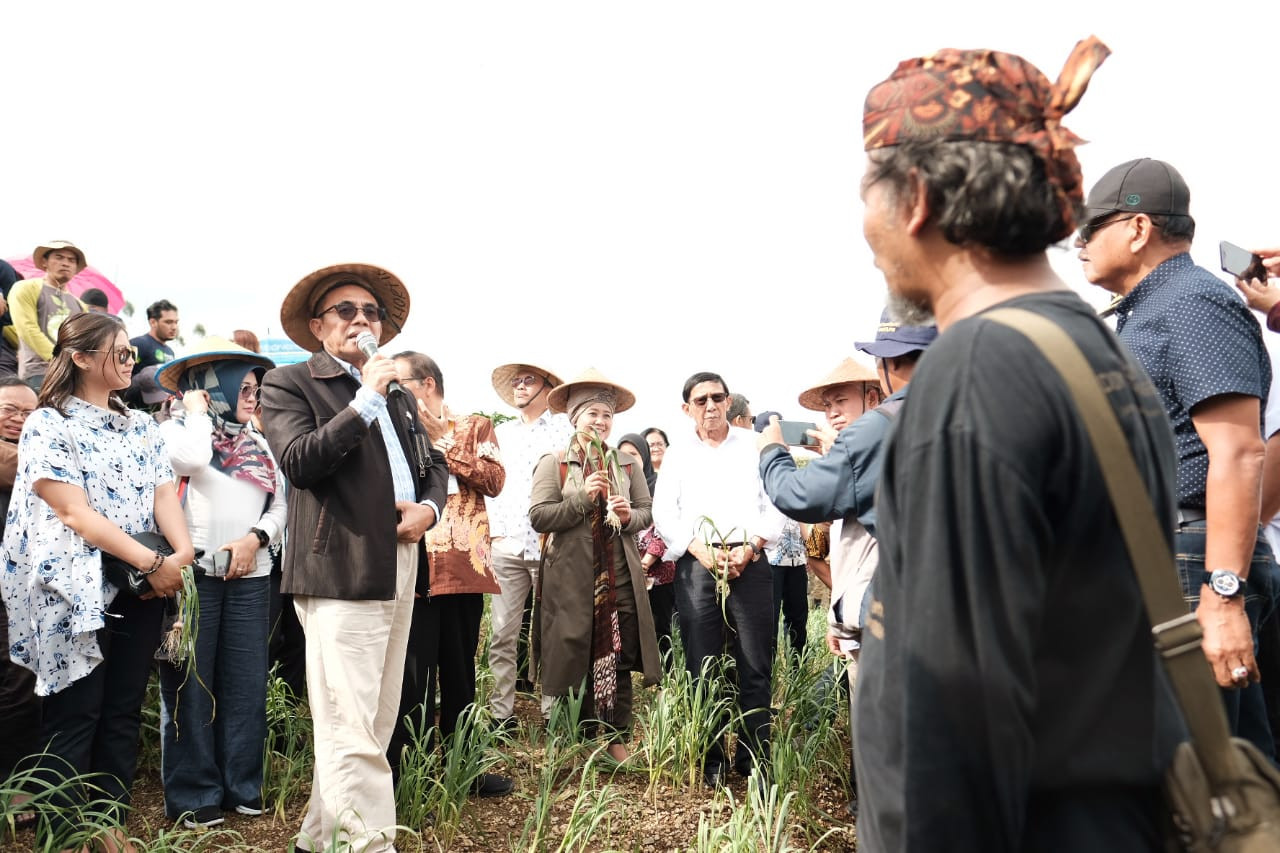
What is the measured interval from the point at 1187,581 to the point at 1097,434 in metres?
1.71

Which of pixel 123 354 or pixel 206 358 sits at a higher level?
pixel 206 358

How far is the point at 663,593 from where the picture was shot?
7.17m

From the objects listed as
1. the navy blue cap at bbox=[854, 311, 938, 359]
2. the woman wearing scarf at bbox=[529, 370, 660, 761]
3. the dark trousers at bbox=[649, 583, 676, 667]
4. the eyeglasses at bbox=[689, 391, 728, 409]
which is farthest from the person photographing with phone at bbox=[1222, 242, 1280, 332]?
the dark trousers at bbox=[649, 583, 676, 667]

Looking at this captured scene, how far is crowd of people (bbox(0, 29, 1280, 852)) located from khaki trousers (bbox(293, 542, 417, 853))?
0.01 meters

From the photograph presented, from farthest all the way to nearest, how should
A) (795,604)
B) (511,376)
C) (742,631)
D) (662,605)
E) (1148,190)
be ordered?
1. (662,605)
2. (511,376)
3. (795,604)
4. (742,631)
5. (1148,190)

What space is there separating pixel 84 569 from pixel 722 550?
301 centimetres

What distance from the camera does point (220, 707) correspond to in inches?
167

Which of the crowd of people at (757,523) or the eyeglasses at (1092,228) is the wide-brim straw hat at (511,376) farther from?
the eyeglasses at (1092,228)

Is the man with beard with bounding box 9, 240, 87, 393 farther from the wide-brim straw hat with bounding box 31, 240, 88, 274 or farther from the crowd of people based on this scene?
the wide-brim straw hat with bounding box 31, 240, 88, 274

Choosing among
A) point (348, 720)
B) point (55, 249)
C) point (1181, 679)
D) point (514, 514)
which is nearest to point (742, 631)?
point (514, 514)

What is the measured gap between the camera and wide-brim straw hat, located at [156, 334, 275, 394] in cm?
463

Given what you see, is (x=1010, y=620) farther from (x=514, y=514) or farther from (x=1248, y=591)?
(x=514, y=514)

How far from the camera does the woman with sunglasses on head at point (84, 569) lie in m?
3.40

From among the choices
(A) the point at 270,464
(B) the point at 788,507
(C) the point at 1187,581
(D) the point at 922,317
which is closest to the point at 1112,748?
(D) the point at 922,317
